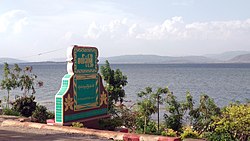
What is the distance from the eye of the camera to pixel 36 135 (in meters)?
10.7

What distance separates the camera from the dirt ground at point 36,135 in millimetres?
10147

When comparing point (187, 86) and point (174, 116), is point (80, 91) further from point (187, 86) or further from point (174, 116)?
point (187, 86)

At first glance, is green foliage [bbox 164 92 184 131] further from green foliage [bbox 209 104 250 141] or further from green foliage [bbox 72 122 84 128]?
green foliage [bbox 72 122 84 128]

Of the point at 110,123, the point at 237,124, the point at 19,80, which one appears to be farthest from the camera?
the point at 19,80

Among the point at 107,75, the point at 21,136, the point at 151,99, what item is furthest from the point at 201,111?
the point at 21,136

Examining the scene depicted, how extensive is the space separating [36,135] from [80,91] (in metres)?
3.33

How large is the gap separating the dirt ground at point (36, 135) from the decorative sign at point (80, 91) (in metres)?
1.43

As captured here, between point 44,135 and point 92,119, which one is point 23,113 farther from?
point 44,135

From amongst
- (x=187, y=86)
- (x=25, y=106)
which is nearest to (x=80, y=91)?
(x=25, y=106)

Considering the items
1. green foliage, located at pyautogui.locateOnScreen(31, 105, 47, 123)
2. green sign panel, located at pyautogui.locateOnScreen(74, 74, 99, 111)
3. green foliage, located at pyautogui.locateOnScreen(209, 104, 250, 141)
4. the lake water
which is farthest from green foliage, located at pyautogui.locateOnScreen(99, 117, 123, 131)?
the lake water

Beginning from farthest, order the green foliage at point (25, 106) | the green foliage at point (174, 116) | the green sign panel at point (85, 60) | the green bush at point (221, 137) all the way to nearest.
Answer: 1. the green foliage at point (25, 106)
2. the green foliage at point (174, 116)
3. the green sign panel at point (85, 60)
4. the green bush at point (221, 137)

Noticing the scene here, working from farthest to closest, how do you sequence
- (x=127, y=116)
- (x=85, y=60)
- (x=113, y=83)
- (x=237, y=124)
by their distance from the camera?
(x=113, y=83) < (x=127, y=116) < (x=85, y=60) < (x=237, y=124)

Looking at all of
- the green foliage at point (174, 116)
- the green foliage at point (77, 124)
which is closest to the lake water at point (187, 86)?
the green foliage at point (174, 116)

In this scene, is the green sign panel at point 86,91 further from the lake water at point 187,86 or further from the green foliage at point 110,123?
the lake water at point 187,86
